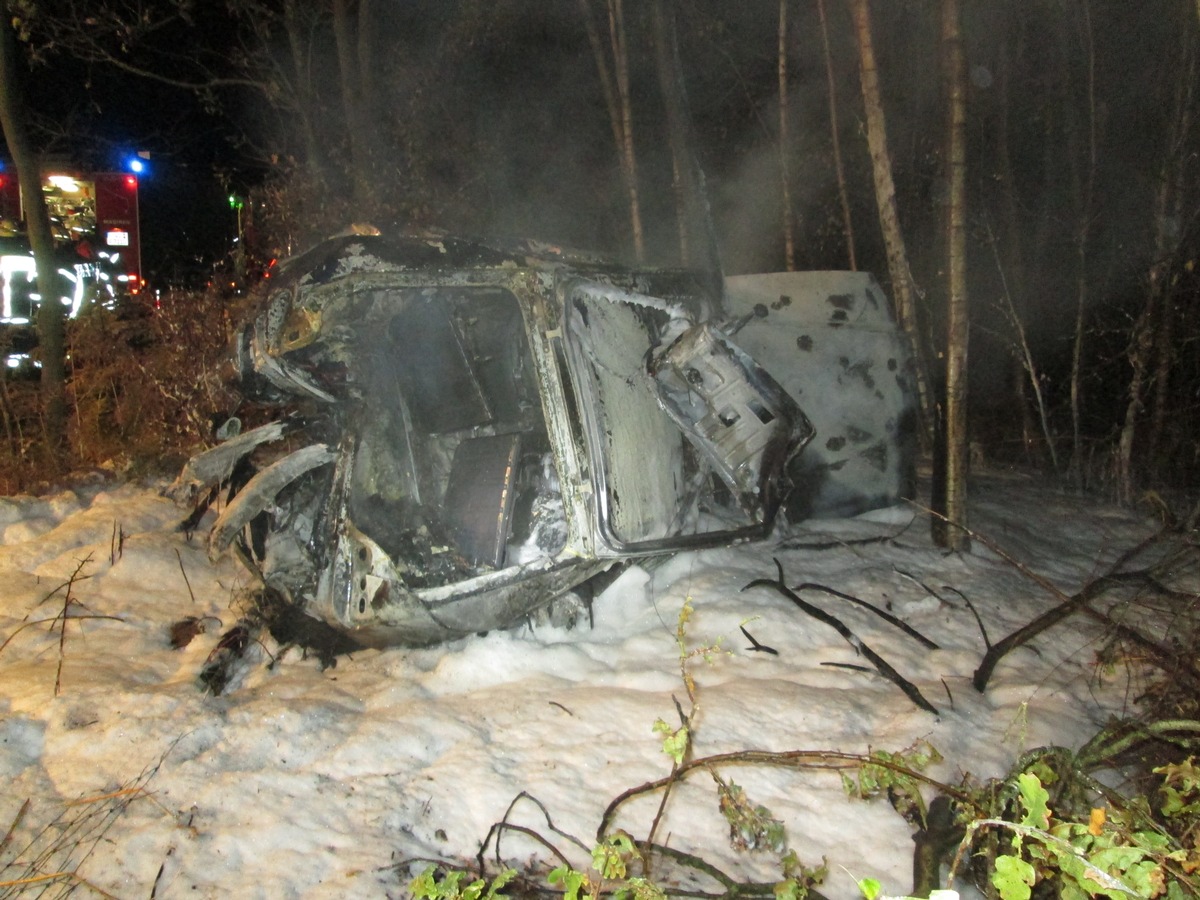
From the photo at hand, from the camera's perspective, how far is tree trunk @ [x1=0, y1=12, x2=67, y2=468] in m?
6.70

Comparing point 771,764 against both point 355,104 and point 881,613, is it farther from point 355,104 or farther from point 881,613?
point 355,104

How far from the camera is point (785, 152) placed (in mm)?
11070

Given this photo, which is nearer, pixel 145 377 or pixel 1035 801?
pixel 1035 801

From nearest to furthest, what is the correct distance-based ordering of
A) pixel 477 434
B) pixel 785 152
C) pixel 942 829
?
pixel 942 829 < pixel 477 434 < pixel 785 152

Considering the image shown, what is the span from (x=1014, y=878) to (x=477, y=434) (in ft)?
10.7

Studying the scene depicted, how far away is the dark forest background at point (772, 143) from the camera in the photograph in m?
5.99

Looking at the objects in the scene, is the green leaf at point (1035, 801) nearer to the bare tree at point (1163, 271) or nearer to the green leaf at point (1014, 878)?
the green leaf at point (1014, 878)

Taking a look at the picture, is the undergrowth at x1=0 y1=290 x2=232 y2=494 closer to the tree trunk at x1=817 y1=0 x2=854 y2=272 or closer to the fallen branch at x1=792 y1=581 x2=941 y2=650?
the fallen branch at x1=792 y1=581 x2=941 y2=650

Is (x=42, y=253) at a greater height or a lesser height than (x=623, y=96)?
lesser

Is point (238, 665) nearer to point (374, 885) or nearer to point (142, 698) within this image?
point (142, 698)

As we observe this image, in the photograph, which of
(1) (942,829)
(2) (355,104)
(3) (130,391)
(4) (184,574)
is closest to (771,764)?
(1) (942,829)

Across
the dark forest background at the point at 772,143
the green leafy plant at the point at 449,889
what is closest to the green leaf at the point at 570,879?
the green leafy plant at the point at 449,889

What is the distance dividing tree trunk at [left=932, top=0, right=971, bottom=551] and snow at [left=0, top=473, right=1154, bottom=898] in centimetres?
42

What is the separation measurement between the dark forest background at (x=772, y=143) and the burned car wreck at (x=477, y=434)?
1.87 ft
